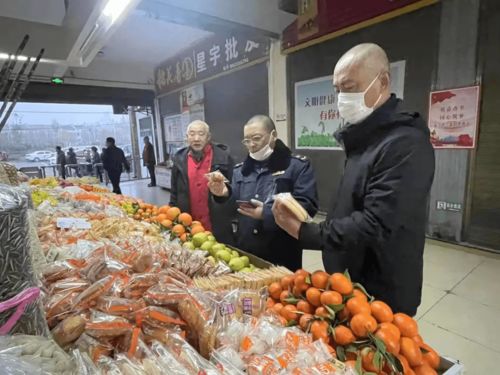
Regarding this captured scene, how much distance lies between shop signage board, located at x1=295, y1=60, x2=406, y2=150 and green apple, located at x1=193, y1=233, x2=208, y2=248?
9.90 feet

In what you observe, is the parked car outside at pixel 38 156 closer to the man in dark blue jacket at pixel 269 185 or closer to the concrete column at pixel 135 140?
the concrete column at pixel 135 140

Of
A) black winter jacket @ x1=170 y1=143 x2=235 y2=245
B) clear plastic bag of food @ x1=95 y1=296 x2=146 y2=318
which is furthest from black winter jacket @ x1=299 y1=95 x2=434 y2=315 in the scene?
black winter jacket @ x1=170 y1=143 x2=235 y2=245

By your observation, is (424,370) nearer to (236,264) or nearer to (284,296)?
(284,296)

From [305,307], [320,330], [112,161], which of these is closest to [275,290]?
[305,307]

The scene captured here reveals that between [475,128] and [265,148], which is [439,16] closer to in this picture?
[475,128]

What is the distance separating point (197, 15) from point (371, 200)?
158 inches

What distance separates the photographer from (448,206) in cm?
337

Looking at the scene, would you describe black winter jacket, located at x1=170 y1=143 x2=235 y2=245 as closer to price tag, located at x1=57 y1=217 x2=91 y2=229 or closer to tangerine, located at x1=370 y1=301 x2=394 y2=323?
price tag, located at x1=57 y1=217 x2=91 y2=229

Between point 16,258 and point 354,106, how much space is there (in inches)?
46.5

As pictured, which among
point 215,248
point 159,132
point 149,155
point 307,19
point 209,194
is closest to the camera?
point 215,248

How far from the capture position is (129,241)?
4.91ft

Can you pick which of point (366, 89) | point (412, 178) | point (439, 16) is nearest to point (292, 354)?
point (412, 178)

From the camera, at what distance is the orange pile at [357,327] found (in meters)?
0.73

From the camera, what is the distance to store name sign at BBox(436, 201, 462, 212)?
129 inches
